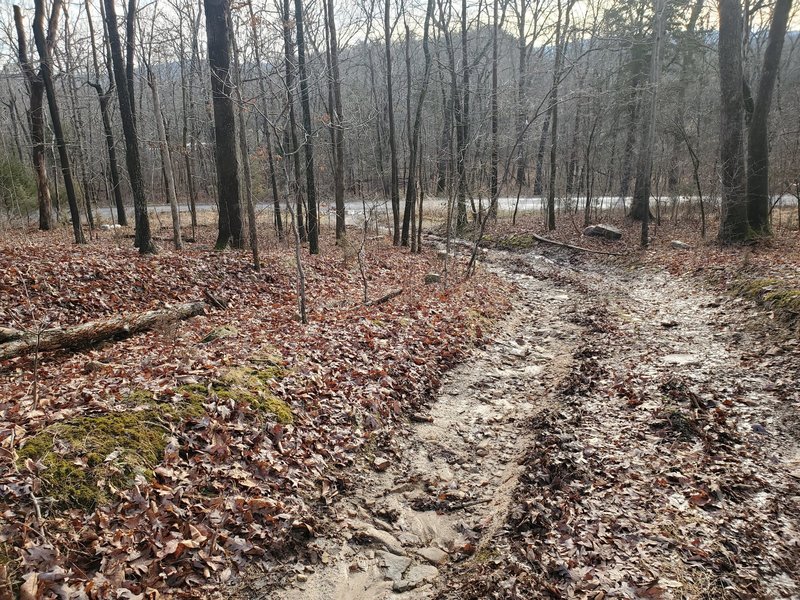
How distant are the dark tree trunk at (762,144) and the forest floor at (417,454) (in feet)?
14.3

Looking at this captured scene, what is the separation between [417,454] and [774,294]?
6835 mm

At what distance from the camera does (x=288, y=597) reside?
144 inches

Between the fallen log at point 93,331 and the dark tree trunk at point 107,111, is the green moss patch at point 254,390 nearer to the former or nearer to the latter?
the fallen log at point 93,331

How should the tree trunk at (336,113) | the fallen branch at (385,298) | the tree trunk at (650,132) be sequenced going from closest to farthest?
the fallen branch at (385,298)
the tree trunk at (650,132)
the tree trunk at (336,113)

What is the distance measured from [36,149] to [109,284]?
12848mm

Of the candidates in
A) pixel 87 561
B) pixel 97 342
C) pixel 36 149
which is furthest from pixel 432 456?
pixel 36 149

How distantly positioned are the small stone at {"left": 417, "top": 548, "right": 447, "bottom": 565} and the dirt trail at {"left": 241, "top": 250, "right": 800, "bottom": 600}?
12mm

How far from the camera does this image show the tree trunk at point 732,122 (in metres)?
12.8

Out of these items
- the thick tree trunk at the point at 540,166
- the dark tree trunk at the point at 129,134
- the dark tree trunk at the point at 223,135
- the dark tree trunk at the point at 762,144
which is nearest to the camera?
the dark tree trunk at the point at 129,134

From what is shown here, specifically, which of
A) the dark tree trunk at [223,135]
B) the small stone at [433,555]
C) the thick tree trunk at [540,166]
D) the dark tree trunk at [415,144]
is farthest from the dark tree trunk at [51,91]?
the thick tree trunk at [540,166]

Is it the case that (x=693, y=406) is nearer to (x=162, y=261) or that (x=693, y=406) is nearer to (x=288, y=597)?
(x=288, y=597)

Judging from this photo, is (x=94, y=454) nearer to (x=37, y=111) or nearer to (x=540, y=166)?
(x=37, y=111)

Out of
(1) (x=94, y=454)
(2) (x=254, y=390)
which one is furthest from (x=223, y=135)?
Result: (1) (x=94, y=454)

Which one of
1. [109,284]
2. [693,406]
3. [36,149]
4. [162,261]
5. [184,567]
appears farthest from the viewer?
[36,149]
